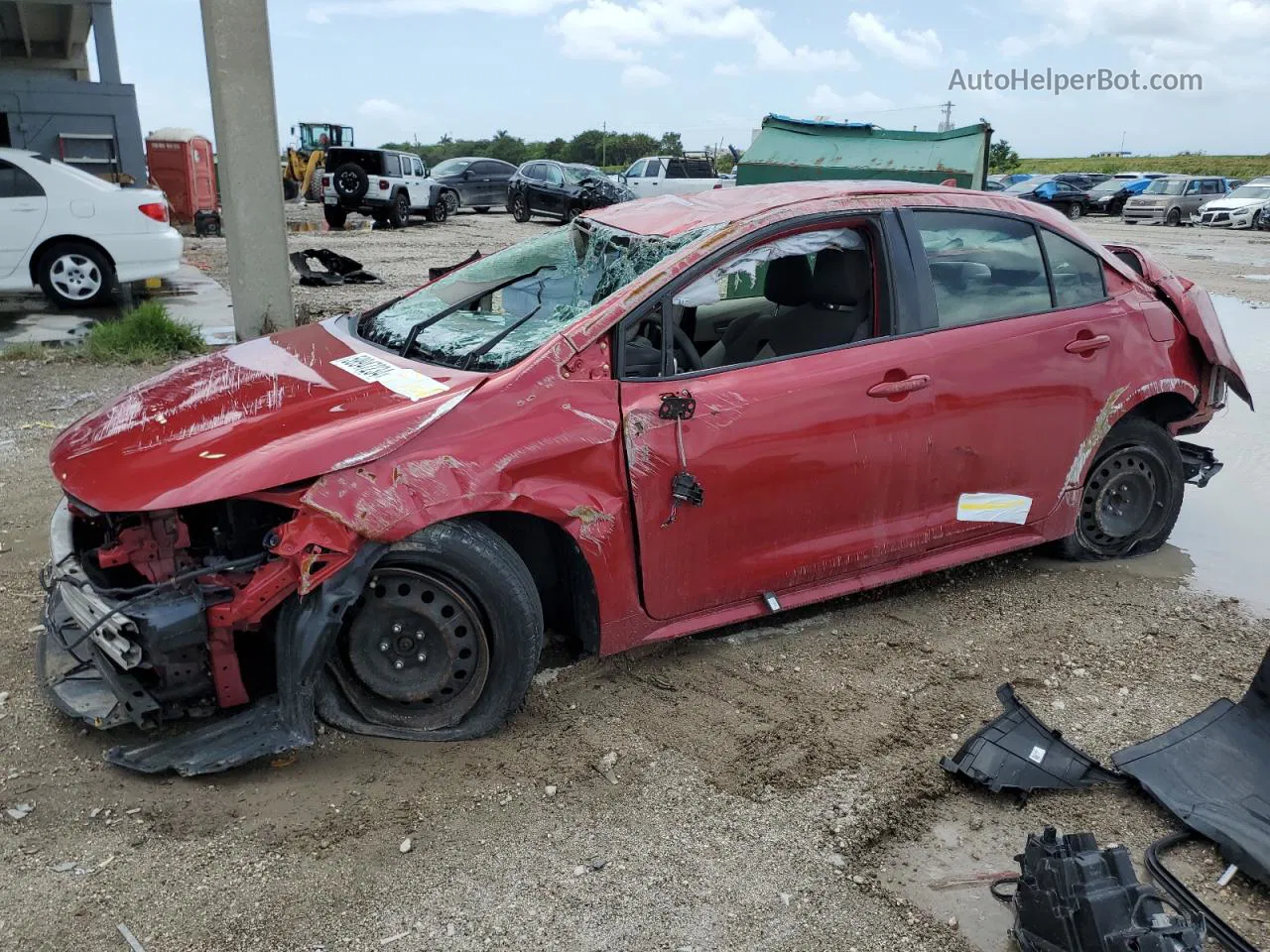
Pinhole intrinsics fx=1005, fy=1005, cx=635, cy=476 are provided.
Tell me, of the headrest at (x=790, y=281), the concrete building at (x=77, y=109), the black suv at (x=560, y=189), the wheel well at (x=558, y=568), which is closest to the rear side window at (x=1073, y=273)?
the headrest at (x=790, y=281)

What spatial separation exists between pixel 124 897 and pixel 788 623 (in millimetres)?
2421

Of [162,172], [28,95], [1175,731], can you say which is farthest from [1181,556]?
[162,172]

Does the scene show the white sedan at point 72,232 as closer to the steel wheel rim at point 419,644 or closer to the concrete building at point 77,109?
the concrete building at point 77,109

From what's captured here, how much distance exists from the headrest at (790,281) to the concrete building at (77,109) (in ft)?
46.6

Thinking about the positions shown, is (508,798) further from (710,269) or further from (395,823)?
(710,269)

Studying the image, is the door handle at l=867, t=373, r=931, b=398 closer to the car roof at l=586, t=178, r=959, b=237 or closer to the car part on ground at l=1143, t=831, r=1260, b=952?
Answer: the car roof at l=586, t=178, r=959, b=237

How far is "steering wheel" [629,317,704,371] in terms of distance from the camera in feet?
10.8

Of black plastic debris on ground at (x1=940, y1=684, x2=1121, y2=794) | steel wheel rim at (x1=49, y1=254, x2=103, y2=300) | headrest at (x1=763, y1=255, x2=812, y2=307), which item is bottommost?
black plastic debris on ground at (x1=940, y1=684, x2=1121, y2=794)

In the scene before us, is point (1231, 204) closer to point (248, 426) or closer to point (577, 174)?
point (577, 174)

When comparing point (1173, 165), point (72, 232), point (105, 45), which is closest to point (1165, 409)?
point (72, 232)

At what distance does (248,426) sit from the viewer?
2.95m

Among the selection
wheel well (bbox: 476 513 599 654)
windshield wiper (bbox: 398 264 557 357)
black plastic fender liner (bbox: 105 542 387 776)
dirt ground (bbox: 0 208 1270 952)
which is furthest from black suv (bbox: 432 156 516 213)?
black plastic fender liner (bbox: 105 542 387 776)

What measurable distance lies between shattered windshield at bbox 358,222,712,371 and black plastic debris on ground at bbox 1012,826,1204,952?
2.01m

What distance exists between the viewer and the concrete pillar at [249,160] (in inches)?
309
